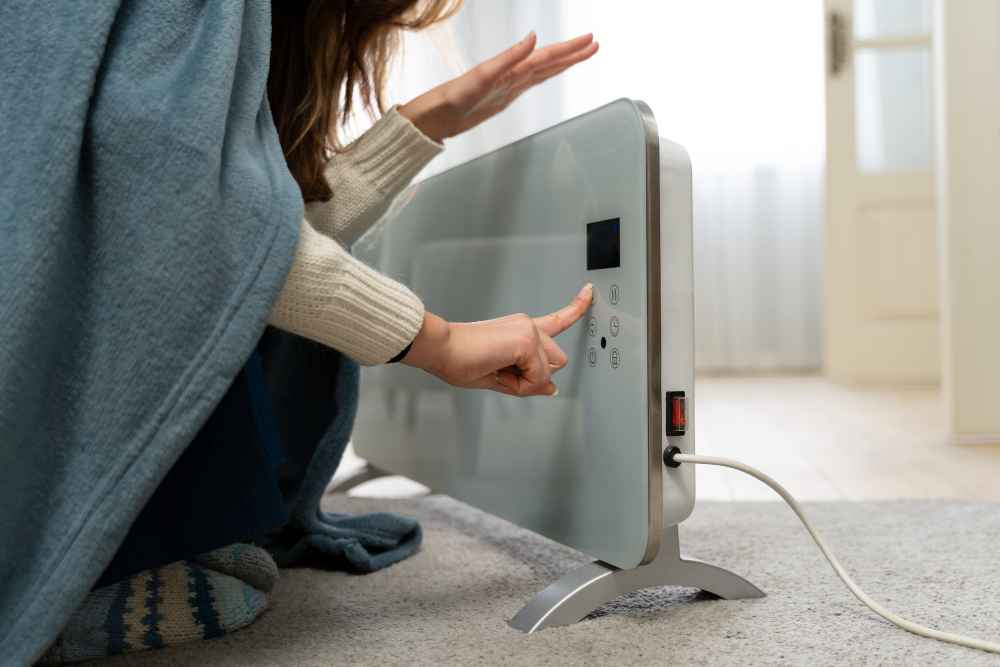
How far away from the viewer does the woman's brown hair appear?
2.31 feet

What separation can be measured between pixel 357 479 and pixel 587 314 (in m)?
0.60

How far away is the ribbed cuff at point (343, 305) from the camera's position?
48 cm

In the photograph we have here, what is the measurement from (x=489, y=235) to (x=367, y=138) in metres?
0.13

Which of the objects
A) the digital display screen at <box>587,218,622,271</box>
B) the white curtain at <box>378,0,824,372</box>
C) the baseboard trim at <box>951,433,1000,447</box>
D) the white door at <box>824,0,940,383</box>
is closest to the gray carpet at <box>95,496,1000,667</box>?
the digital display screen at <box>587,218,622,271</box>

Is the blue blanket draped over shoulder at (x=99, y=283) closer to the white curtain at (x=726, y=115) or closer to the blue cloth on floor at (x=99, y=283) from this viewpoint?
the blue cloth on floor at (x=99, y=283)

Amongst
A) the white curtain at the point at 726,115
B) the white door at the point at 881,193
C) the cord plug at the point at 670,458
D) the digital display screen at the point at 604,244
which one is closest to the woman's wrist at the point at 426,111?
the digital display screen at the point at 604,244

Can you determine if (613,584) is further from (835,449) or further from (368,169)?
(835,449)

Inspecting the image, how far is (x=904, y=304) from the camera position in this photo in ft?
7.98

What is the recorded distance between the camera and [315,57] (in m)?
0.71

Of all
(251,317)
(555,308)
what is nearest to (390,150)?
(555,308)

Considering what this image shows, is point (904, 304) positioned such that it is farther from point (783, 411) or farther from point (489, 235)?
point (489, 235)

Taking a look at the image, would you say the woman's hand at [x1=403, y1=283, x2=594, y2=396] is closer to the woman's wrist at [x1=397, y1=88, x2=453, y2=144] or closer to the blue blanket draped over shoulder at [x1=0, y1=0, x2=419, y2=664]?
the blue blanket draped over shoulder at [x1=0, y1=0, x2=419, y2=664]

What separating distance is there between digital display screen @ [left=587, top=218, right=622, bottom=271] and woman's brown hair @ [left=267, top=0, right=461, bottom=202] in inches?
8.8

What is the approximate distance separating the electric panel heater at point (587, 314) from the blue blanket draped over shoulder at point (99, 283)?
0.75 feet
